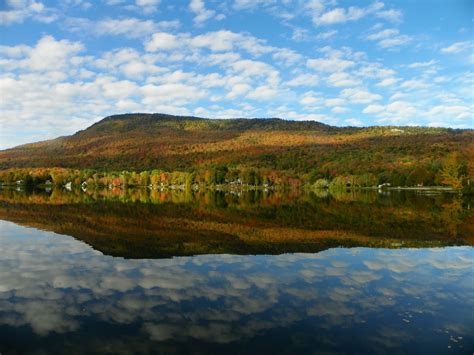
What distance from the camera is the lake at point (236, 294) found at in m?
10.0

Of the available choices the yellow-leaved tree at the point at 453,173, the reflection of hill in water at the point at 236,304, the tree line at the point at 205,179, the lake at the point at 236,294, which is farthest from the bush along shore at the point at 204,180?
the reflection of hill in water at the point at 236,304

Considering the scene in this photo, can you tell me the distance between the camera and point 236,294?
13883mm

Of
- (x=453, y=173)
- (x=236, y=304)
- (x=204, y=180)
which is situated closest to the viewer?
(x=236, y=304)

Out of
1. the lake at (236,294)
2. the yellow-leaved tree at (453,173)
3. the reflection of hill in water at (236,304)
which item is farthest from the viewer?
the yellow-leaved tree at (453,173)

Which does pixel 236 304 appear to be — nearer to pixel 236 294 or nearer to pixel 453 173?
pixel 236 294

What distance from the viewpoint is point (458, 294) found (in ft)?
45.7

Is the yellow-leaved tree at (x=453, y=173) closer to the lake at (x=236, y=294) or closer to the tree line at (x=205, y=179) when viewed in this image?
the tree line at (x=205, y=179)

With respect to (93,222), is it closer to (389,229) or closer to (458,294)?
(389,229)

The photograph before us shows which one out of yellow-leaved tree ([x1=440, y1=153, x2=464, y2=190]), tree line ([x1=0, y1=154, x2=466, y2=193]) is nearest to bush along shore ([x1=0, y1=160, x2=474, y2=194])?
tree line ([x1=0, y1=154, x2=466, y2=193])

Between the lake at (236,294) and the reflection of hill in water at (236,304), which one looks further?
the lake at (236,294)

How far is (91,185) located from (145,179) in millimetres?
23466

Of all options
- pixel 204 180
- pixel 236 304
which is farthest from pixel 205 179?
pixel 236 304

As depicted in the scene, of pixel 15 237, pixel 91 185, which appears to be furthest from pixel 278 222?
pixel 91 185

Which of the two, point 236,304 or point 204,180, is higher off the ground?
point 204,180
